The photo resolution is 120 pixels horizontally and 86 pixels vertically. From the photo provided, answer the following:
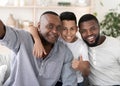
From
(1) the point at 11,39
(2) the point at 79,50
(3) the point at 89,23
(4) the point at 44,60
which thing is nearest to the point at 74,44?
(2) the point at 79,50

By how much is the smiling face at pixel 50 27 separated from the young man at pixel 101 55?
0.91 feet

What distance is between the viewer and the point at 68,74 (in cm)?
158

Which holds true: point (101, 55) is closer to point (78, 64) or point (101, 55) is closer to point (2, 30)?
point (78, 64)

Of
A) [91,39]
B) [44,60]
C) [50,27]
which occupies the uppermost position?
[50,27]

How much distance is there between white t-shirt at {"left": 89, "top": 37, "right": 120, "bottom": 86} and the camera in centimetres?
174

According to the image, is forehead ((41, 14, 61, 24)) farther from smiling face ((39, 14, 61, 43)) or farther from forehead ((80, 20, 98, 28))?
forehead ((80, 20, 98, 28))

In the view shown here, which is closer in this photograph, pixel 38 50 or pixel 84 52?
pixel 38 50

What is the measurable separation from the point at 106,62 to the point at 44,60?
0.50 m

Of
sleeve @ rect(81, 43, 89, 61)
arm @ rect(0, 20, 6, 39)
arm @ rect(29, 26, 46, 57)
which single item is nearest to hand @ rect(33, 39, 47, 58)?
arm @ rect(29, 26, 46, 57)

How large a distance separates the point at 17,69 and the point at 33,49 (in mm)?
172

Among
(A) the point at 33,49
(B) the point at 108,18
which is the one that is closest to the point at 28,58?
(A) the point at 33,49

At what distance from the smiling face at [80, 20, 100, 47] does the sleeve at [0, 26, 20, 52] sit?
0.53 m

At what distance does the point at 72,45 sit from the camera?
1714 mm

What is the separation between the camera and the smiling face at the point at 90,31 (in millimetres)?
1709
